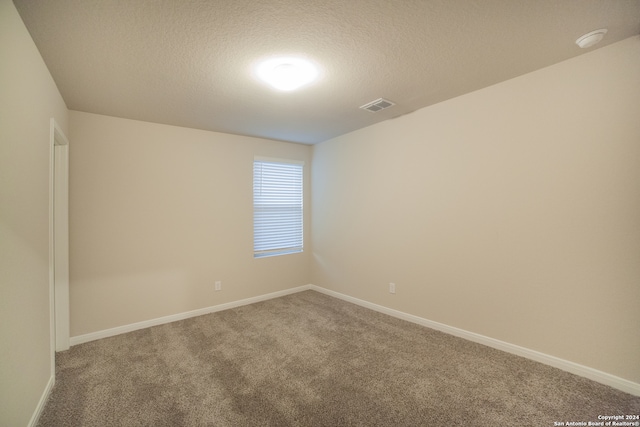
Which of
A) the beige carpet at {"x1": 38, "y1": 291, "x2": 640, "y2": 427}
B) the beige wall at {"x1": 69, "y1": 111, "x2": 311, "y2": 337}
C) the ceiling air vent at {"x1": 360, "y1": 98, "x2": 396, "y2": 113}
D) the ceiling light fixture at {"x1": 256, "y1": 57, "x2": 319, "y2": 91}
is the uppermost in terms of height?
the ceiling air vent at {"x1": 360, "y1": 98, "x2": 396, "y2": 113}

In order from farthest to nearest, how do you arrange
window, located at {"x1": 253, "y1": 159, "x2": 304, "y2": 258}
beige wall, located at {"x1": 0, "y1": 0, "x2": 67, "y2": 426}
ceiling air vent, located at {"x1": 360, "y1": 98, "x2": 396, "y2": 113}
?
window, located at {"x1": 253, "y1": 159, "x2": 304, "y2": 258}, ceiling air vent, located at {"x1": 360, "y1": 98, "x2": 396, "y2": 113}, beige wall, located at {"x1": 0, "y1": 0, "x2": 67, "y2": 426}

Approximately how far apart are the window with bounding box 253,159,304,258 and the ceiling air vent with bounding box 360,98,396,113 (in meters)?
1.79

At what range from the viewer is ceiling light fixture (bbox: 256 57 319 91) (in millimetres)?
2021

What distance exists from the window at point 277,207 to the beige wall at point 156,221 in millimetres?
140

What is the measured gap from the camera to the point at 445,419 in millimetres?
1686

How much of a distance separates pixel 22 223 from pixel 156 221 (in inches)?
69.6

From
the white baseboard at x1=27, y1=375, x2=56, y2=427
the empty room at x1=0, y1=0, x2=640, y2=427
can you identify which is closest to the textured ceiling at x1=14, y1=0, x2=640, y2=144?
the empty room at x1=0, y1=0, x2=640, y2=427

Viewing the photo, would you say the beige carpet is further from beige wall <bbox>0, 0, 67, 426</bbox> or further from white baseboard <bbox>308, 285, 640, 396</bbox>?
beige wall <bbox>0, 0, 67, 426</bbox>

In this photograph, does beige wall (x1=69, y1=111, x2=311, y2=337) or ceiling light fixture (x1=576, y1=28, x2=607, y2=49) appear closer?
ceiling light fixture (x1=576, y1=28, x2=607, y2=49)

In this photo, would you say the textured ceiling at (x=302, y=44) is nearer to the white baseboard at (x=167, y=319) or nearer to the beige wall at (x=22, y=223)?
the beige wall at (x=22, y=223)

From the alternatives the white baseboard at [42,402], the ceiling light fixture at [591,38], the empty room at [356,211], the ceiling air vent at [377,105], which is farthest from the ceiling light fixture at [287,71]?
the white baseboard at [42,402]

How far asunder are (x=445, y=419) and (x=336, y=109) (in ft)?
9.29

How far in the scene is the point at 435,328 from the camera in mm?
2973

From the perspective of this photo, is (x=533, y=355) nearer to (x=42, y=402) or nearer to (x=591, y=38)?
(x=591, y=38)
